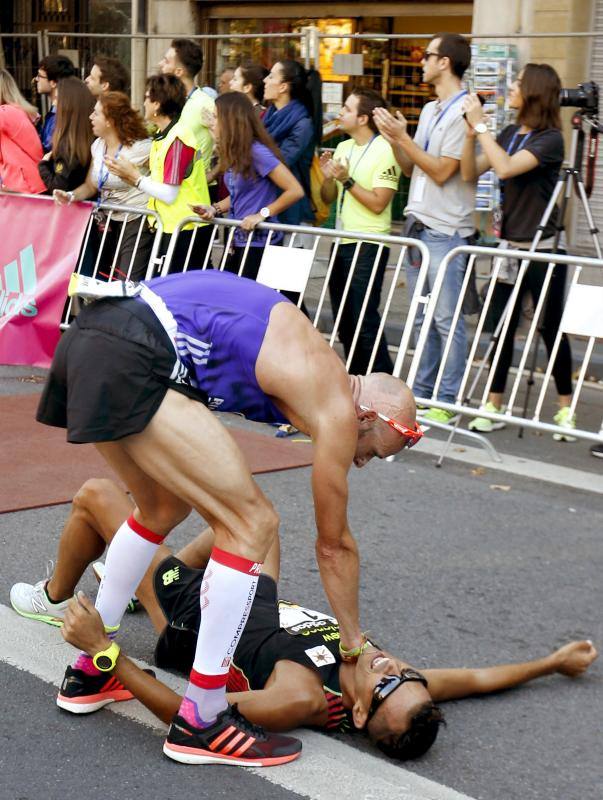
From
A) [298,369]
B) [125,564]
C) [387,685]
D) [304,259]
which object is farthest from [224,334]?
[304,259]

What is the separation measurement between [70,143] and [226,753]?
22.4 feet

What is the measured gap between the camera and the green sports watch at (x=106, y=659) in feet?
12.4

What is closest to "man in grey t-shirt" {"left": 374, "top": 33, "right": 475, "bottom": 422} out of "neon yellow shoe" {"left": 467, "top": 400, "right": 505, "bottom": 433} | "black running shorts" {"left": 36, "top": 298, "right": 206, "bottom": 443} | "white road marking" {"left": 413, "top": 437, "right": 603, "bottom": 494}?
"neon yellow shoe" {"left": 467, "top": 400, "right": 505, "bottom": 433}

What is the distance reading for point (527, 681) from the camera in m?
4.32

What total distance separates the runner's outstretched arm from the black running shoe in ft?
1.89

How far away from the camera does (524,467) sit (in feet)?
23.4

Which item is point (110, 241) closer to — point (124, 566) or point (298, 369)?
point (124, 566)

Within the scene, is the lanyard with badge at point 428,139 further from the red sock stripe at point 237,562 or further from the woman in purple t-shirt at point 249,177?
the red sock stripe at point 237,562

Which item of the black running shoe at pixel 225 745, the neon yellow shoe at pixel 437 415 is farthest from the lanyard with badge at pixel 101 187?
the black running shoe at pixel 225 745

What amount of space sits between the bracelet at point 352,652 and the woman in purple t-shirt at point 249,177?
16.1ft

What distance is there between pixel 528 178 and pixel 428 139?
2.19ft

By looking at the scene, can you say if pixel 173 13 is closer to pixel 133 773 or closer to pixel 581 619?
pixel 581 619

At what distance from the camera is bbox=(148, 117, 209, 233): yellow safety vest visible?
28.3 ft

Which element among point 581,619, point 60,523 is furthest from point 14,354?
point 581,619
